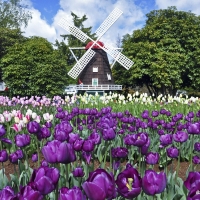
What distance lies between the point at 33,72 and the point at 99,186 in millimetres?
22625

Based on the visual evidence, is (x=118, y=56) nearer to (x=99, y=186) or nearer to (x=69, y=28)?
(x=69, y=28)

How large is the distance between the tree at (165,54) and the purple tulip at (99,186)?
87.3 ft

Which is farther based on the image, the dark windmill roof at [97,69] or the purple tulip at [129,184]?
the dark windmill roof at [97,69]

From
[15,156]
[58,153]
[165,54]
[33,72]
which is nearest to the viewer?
[58,153]

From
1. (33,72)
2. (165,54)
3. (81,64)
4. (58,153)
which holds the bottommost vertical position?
(58,153)

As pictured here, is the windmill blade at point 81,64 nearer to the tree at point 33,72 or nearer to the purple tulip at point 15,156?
the tree at point 33,72

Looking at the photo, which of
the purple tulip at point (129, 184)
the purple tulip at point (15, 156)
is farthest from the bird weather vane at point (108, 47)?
the purple tulip at point (129, 184)

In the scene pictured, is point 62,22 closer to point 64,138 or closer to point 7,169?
point 7,169

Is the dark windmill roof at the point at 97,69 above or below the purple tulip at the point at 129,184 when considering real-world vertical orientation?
above

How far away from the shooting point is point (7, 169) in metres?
5.21

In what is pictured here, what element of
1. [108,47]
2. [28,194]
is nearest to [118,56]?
[108,47]

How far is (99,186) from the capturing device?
4.41ft

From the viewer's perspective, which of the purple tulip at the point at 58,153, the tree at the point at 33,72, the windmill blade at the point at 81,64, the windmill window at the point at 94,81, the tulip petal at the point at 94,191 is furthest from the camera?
the windmill window at the point at 94,81

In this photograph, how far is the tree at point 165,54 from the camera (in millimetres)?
28031
